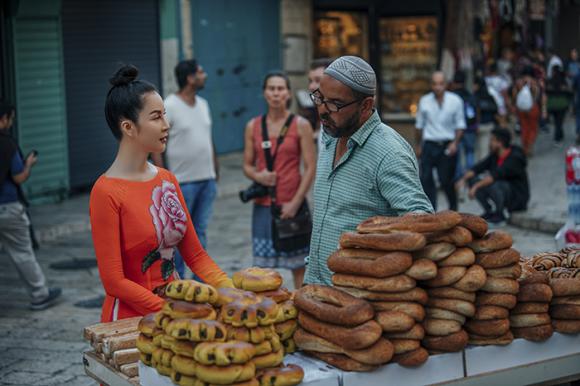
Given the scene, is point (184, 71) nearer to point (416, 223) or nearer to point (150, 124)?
point (150, 124)

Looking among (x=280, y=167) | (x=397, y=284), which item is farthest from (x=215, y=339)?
(x=280, y=167)

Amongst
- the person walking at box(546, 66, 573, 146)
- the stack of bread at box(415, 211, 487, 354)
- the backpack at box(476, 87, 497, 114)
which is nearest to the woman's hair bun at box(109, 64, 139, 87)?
the stack of bread at box(415, 211, 487, 354)

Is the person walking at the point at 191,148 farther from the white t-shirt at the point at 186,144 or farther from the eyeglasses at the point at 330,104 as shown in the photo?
the eyeglasses at the point at 330,104

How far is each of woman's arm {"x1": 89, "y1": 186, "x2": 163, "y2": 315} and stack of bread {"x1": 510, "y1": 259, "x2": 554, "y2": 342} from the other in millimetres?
1483

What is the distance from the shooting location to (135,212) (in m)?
4.21

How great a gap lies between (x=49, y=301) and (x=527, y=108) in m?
Result: 13.1

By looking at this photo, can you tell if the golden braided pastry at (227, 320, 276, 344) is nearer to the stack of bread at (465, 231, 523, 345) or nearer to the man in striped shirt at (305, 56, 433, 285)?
the stack of bread at (465, 231, 523, 345)

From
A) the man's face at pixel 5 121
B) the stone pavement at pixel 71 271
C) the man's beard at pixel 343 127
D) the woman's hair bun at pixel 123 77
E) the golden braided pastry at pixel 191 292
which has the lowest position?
the stone pavement at pixel 71 271

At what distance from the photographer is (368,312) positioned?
11.2 feet

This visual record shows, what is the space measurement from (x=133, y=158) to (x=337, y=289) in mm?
1166

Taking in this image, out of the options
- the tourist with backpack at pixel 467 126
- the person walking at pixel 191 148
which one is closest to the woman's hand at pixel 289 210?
the person walking at pixel 191 148

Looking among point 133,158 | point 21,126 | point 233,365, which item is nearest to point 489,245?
point 233,365

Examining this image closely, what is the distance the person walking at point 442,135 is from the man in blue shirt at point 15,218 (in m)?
5.58

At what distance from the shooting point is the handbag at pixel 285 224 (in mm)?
7551
